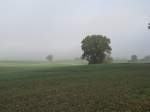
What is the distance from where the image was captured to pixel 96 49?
87.8 meters

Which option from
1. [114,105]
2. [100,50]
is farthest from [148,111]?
[100,50]

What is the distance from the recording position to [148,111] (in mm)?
13117

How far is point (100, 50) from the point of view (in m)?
87.8

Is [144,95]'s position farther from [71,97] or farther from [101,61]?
[101,61]

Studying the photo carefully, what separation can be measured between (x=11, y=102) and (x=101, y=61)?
73086mm

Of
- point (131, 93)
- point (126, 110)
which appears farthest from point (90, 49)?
point (126, 110)

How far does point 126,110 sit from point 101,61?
7642 centimetres

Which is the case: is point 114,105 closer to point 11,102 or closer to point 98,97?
point 98,97

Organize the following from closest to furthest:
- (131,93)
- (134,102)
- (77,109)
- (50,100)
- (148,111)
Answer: (148,111)
(77,109)
(134,102)
(50,100)
(131,93)

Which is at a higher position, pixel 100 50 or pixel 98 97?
pixel 100 50

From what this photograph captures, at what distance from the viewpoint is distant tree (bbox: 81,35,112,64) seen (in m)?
88.1

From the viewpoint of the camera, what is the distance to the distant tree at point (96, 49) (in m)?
88.1

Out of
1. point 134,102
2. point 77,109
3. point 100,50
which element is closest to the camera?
point 77,109

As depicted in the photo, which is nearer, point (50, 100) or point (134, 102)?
point (134, 102)
